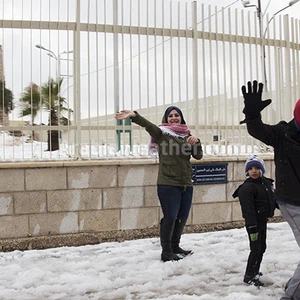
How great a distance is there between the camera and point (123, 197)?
477 cm

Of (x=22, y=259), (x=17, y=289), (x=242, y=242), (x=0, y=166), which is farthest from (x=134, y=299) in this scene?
(x=0, y=166)

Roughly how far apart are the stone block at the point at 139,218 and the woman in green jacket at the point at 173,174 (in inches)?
30.6

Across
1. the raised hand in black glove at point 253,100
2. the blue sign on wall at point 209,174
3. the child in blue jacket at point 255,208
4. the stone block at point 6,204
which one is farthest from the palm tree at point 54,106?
the raised hand in black glove at point 253,100

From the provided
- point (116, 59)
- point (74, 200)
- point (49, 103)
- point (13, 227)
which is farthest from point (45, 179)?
point (116, 59)

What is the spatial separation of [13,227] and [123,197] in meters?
1.36

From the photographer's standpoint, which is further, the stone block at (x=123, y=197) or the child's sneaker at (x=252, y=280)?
the stone block at (x=123, y=197)

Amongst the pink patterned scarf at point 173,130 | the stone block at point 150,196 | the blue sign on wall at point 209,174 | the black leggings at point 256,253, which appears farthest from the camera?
the blue sign on wall at point 209,174

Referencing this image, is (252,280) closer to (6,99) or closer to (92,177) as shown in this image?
(92,177)

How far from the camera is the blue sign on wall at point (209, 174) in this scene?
509 cm

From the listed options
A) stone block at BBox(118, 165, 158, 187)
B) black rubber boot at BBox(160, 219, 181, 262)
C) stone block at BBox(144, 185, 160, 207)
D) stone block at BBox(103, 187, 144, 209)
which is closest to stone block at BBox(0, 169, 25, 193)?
stone block at BBox(103, 187, 144, 209)

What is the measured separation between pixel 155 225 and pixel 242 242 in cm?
112

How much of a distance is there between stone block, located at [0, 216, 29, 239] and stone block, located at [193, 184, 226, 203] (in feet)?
7.19

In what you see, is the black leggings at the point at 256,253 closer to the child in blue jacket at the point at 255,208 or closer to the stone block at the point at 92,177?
the child in blue jacket at the point at 255,208

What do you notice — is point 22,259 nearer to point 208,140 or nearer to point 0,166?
point 0,166
